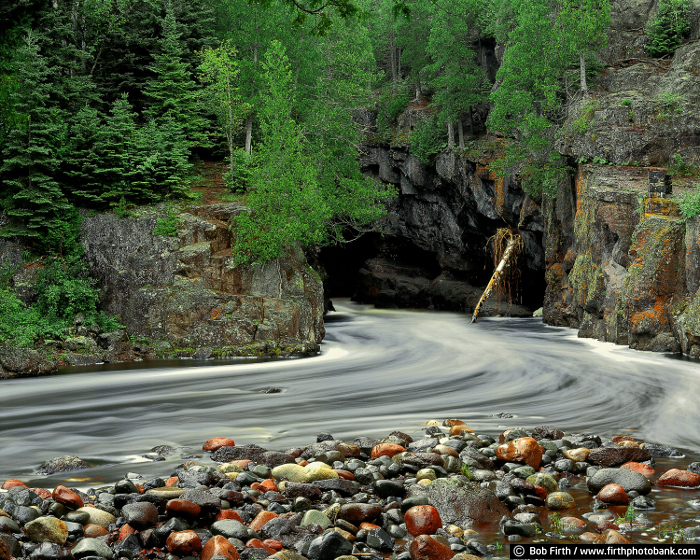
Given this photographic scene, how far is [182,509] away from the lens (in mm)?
6172

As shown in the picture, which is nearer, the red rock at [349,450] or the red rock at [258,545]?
the red rock at [258,545]

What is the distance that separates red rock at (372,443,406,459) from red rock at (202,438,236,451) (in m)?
2.36

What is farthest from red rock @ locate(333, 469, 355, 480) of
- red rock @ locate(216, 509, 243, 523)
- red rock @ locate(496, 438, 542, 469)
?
red rock @ locate(496, 438, 542, 469)

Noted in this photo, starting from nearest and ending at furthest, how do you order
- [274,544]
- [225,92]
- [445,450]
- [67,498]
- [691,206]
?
1. [274,544]
2. [67,498]
3. [445,450]
4. [691,206]
5. [225,92]

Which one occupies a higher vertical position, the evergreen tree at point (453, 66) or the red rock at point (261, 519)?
the evergreen tree at point (453, 66)

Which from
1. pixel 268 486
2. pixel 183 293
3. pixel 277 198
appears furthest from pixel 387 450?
pixel 277 198

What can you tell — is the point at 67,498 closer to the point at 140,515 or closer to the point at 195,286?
the point at 140,515

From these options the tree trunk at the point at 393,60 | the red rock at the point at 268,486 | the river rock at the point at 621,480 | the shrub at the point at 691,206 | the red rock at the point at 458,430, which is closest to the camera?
the river rock at the point at 621,480

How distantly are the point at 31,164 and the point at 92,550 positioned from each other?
740 inches

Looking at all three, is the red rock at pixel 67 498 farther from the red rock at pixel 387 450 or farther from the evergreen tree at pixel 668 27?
the evergreen tree at pixel 668 27

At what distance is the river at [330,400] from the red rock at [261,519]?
8.25 ft

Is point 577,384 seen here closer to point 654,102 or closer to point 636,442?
point 636,442

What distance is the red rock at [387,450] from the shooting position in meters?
8.68

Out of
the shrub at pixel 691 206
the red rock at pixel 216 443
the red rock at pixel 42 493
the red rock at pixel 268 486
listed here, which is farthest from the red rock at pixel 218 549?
the shrub at pixel 691 206
